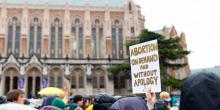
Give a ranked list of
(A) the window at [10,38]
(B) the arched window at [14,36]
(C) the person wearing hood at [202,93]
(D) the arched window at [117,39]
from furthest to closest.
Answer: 1. (D) the arched window at [117,39]
2. (B) the arched window at [14,36]
3. (A) the window at [10,38]
4. (C) the person wearing hood at [202,93]

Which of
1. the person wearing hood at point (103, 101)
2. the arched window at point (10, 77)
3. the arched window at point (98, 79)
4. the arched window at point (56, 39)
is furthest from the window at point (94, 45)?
the person wearing hood at point (103, 101)

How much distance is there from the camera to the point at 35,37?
4238 cm

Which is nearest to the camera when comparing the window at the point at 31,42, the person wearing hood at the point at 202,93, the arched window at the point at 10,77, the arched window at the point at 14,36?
the person wearing hood at the point at 202,93

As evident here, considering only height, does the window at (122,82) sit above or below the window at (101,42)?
below

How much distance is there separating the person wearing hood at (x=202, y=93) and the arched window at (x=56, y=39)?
40.0m

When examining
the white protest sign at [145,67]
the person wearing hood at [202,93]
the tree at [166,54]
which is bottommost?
the person wearing hood at [202,93]

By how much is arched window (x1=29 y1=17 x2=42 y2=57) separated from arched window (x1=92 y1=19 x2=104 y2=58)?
6462 millimetres

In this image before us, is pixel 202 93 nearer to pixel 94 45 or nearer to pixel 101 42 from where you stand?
pixel 94 45

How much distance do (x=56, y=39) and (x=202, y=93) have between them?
41.4m

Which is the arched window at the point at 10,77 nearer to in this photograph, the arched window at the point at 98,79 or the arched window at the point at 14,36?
the arched window at the point at 14,36

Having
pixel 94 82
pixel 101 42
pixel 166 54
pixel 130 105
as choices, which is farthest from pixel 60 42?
pixel 130 105

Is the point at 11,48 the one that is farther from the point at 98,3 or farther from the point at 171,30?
the point at 171,30

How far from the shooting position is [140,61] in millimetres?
6266

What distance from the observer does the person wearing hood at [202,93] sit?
6.72 feet
